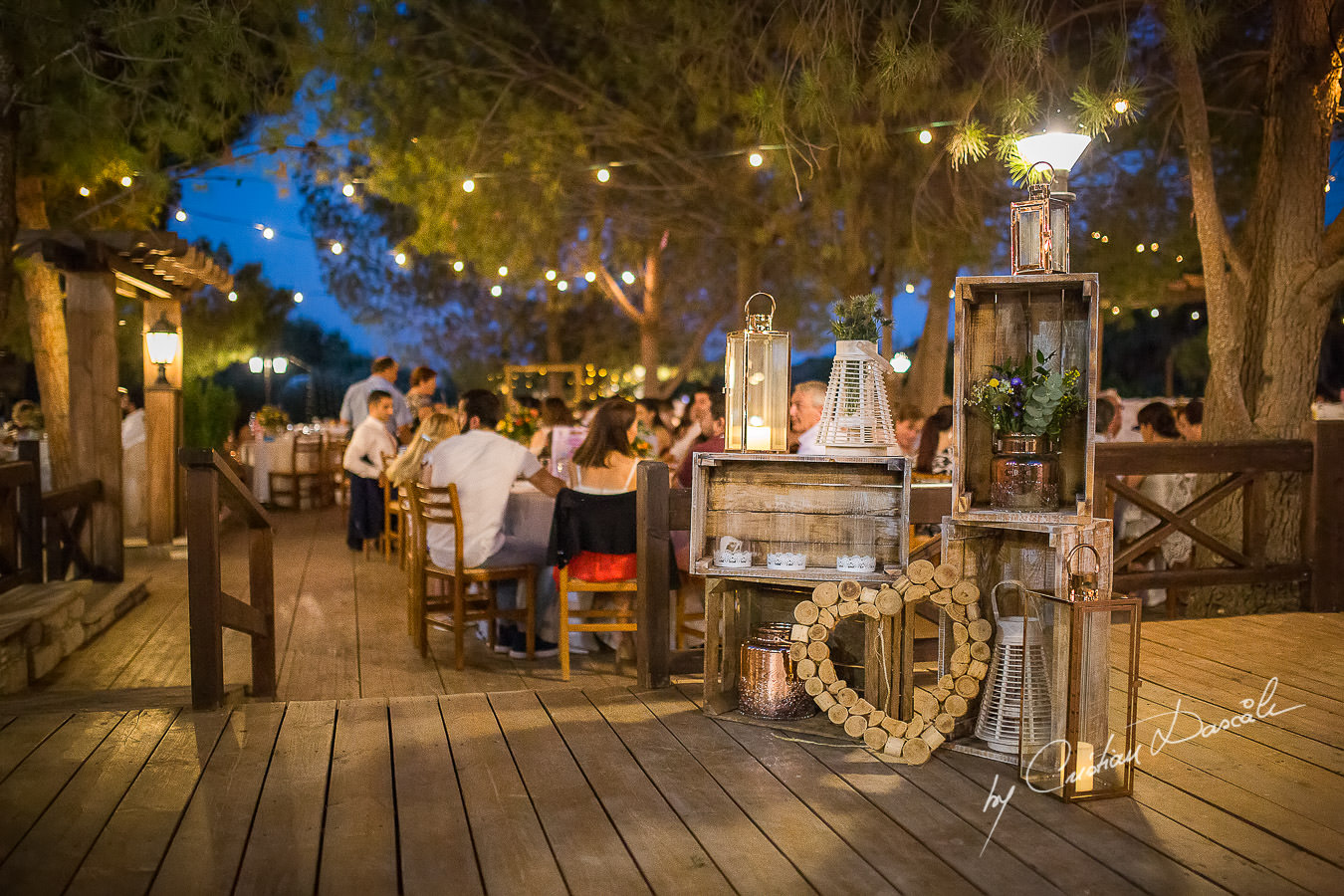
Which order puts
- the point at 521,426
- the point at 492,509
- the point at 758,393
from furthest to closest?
1. the point at 521,426
2. the point at 492,509
3. the point at 758,393

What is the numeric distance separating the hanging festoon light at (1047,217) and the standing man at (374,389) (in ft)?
23.4

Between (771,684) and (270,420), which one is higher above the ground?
(270,420)

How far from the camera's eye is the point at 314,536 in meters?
10.8

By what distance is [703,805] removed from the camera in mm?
3105

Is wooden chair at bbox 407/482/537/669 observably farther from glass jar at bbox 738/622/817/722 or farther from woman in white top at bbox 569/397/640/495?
glass jar at bbox 738/622/817/722

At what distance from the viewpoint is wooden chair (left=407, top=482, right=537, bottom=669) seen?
5645 millimetres

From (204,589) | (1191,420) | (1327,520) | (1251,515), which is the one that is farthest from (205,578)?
(1191,420)

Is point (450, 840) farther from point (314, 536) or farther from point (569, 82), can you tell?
point (569, 82)

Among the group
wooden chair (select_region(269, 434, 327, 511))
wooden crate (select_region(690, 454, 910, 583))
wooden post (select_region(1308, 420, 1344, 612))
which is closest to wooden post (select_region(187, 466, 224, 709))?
wooden crate (select_region(690, 454, 910, 583))

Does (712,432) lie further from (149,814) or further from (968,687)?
(149,814)

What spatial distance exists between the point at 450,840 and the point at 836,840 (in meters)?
0.95

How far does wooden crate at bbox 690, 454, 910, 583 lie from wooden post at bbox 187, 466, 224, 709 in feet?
5.59

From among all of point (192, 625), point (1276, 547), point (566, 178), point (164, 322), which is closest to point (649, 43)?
point (566, 178)

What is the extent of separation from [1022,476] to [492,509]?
9.87ft
